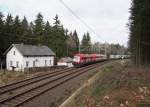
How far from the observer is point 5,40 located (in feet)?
206

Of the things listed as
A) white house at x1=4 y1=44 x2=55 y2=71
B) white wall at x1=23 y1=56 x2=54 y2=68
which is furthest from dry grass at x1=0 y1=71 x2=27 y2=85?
white wall at x1=23 y1=56 x2=54 y2=68

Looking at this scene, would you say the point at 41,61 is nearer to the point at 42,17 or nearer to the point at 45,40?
the point at 45,40

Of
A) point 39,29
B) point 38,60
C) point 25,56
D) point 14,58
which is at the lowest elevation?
point 38,60

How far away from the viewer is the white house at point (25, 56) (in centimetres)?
5359

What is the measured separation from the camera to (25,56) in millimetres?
53500

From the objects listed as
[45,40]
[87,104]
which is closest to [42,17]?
[45,40]

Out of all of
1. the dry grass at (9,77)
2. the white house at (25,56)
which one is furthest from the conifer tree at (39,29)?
the dry grass at (9,77)

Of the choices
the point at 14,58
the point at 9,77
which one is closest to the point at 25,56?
the point at 14,58

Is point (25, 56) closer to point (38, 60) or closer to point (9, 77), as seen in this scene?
point (38, 60)

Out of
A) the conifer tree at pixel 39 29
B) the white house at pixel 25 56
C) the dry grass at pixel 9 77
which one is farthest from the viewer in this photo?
the conifer tree at pixel 39 29

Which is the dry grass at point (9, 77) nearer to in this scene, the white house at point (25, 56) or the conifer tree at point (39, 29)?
the white house at point (25, 56)

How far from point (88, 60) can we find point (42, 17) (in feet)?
142

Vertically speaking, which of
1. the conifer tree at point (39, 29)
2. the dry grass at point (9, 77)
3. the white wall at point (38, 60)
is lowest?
the dry grass at point (9, 77)

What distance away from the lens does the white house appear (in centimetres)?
5359
